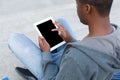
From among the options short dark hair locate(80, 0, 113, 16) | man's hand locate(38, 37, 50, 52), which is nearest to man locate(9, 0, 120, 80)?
short dark hair locate(80, 0, 113, 16)

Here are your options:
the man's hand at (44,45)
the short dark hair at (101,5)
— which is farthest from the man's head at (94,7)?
the man's hand at (44,45)

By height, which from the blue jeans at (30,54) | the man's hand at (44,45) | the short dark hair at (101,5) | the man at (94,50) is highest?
the short dark hair at (101,5)

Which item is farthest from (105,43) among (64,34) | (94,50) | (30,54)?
(30,54)

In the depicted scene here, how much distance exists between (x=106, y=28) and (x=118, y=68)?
0.17m

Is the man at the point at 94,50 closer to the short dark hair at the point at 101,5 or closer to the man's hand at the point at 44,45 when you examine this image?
the short dark hair at the point at 101,5

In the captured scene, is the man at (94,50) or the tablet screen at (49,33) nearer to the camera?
the man at (94,50)

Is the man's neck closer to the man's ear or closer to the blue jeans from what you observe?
the man's ear

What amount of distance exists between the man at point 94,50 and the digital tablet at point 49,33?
16.3 inches

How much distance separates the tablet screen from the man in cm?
41

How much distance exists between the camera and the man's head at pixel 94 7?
3.78ft

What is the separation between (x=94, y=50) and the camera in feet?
3.84

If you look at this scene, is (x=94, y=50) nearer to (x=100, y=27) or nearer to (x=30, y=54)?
(x=100, y=27)

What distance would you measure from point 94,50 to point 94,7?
0.55 ft

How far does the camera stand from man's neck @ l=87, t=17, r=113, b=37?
47.2 inches
